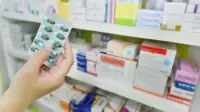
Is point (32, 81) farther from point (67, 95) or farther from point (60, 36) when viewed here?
point (67, 95)

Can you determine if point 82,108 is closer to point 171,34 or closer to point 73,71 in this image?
point 73,71

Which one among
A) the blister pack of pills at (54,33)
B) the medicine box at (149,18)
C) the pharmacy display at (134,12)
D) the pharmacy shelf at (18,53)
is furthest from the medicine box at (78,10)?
the pharmacy shelf at (18,53)

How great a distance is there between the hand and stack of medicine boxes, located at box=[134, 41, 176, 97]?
27 centimetres

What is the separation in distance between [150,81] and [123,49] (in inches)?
6.0

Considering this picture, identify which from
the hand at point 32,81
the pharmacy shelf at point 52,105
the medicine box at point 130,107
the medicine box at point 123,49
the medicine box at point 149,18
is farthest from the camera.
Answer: the pharmacy shelf at point 52,105

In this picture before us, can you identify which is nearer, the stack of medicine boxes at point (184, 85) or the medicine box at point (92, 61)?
the stack of medicine boxes at point (184, 85)

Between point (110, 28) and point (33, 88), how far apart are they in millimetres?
323

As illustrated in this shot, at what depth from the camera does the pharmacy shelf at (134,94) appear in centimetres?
51

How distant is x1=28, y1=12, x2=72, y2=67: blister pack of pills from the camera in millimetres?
490

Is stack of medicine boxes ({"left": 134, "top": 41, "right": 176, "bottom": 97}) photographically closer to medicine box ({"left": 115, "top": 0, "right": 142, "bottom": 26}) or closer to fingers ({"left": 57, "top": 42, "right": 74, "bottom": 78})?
medicine box ({"left": 115, "top": 0, "right": 142, "bottom": 26})

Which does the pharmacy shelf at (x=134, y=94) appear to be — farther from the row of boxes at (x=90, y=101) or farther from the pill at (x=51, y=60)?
the pill at (x=51, y=60)

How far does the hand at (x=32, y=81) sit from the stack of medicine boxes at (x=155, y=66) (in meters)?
0.27

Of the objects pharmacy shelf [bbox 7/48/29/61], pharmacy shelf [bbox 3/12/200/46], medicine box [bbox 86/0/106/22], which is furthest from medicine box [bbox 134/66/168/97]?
pharmacy shelf [bbox 7/48/29/61]

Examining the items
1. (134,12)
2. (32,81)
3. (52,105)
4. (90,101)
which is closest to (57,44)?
(32,81)
